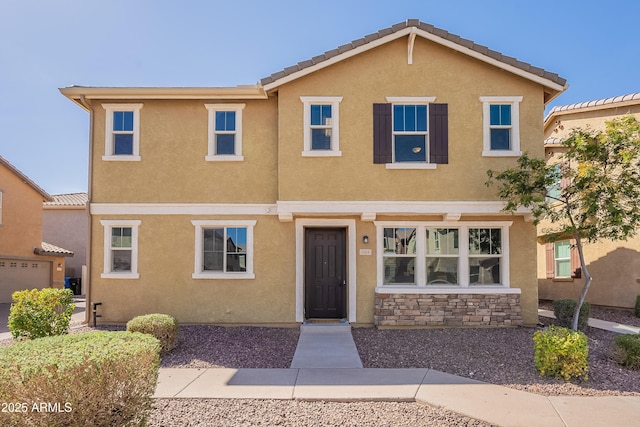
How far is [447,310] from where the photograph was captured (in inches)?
428

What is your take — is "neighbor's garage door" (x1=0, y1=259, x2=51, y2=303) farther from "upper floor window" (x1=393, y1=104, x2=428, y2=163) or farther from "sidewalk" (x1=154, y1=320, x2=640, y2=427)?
"upper floor window" (x1=393, y1=104, x2=428, y2=163)

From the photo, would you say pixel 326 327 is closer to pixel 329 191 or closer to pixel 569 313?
pixel 329 191

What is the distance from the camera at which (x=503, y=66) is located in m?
10.8

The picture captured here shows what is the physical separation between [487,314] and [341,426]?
21.8ft

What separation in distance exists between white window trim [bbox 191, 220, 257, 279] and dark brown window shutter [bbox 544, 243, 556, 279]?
11.7 meters

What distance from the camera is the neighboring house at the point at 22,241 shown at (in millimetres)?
20938

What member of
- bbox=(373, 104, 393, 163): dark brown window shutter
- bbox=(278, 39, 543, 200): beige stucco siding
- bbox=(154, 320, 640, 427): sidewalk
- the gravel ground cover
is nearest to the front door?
the gravel ground cover

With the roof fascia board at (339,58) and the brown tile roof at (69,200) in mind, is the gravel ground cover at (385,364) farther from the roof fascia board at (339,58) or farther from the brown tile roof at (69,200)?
the brown tile roof at (69,200)

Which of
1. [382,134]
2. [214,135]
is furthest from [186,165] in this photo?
[382,134]

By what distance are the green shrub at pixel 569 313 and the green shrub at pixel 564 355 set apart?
4.09 m

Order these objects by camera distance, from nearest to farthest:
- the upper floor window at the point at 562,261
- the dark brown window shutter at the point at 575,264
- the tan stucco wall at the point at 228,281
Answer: the tan stucco wall at the point at 228,281
the dark brown window shutter at the point at 575,264
the upper floor window at the point at 562,261

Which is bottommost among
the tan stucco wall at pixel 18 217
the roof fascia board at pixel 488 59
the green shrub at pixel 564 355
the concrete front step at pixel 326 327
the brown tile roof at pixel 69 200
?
the concrete front step at pixel 326 327

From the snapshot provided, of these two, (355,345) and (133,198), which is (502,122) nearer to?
(355,345)

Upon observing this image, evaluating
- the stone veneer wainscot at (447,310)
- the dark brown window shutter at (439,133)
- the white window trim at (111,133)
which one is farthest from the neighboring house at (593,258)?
the white window trim at (111,133)
